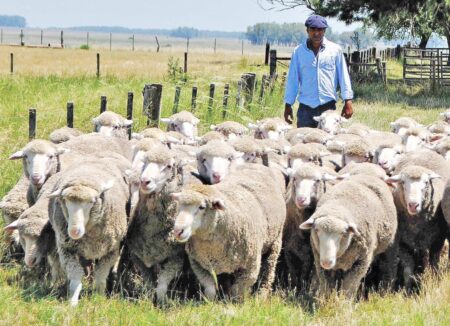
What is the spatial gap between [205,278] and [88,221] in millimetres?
983

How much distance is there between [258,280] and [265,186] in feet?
2.55

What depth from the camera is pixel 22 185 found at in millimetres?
6508

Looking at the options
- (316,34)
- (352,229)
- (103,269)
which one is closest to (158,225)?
(103,269)

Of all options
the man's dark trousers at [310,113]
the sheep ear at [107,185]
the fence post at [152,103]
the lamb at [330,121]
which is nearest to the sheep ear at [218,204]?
the sheep ear at [107,185]

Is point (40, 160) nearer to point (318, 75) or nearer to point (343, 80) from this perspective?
point (318, 75)

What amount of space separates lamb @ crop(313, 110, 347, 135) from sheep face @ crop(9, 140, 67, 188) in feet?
12.2

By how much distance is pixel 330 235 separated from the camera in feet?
16.4

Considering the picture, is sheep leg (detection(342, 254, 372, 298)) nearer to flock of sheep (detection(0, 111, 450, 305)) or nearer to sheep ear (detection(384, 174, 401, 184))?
flock of sheep (detection(0, 111, 450, 305))

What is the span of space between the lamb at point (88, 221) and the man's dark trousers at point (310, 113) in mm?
4242

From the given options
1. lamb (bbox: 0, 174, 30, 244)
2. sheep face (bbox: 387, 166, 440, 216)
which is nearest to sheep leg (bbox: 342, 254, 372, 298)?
sheep face (bbox: 387, 166, 440, 216)

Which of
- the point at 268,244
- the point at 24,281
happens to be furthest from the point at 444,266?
the point at 24,281

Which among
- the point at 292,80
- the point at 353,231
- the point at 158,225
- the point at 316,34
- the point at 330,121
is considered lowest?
the point at 158,225

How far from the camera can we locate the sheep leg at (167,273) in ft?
17.1

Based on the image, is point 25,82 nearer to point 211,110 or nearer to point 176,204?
point 211,110
